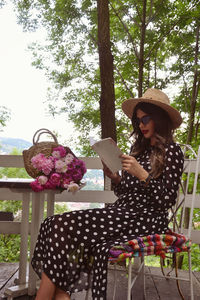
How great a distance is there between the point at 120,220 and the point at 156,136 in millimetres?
567

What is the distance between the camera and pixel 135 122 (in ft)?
7.42

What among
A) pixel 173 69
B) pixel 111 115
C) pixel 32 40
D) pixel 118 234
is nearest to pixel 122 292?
pixel 118 234

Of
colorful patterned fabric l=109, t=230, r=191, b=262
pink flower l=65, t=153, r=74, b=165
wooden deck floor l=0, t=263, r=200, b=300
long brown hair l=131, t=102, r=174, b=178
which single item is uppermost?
long brown hair l=131, t=102, r=174, b=178

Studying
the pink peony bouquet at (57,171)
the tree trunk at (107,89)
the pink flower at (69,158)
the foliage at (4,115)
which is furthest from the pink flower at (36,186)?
the foliage at (4,115)

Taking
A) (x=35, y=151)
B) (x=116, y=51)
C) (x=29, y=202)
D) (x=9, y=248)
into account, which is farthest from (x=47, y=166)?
(x=9, y=248)

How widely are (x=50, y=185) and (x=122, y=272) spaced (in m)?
1.35

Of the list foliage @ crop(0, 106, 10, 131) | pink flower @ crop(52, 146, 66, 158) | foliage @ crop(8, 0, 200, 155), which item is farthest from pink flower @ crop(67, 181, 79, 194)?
foliage @ crop(0, 106, 10, 131)

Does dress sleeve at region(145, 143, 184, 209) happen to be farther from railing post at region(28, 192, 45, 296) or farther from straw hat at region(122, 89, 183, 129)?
railing post at region(28, 192, 45, 296)

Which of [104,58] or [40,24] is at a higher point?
[40,24]

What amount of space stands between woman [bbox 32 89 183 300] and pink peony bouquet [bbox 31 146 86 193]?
0.24 meters

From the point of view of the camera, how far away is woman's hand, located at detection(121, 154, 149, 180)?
5.76 ft

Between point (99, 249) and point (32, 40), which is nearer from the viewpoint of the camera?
point (99, 249)

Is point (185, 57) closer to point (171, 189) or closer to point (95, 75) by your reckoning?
point (95, 75)

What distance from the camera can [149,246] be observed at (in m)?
1.69
